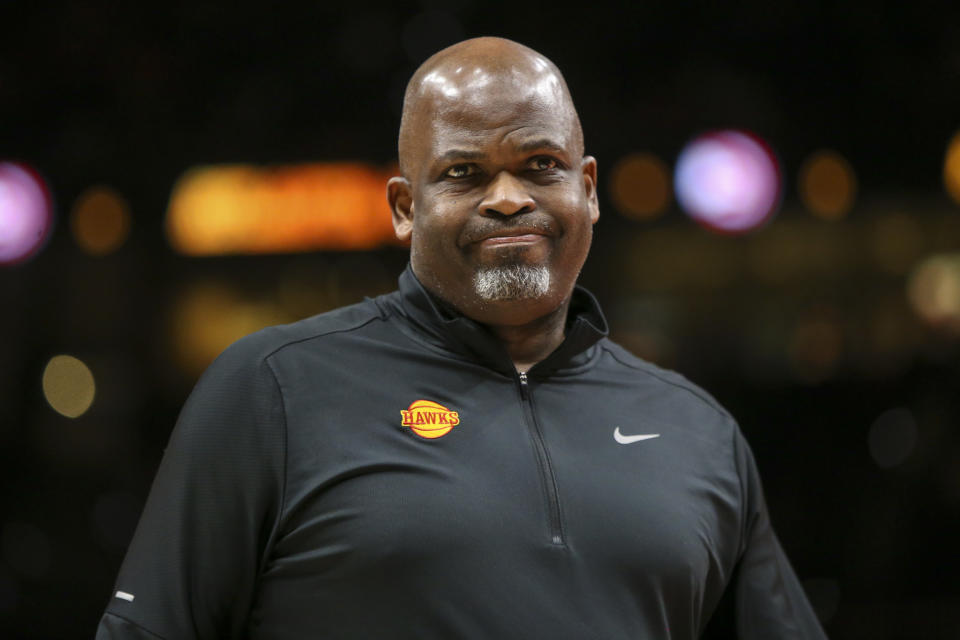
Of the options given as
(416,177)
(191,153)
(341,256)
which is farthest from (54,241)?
(416,177)

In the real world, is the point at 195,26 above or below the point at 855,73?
above

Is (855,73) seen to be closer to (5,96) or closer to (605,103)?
(605,103)

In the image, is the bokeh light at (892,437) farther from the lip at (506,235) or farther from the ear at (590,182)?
the lip at (506,235)

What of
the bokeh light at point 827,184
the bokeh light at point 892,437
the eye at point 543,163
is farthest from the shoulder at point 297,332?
the bokeh light at point 827,184

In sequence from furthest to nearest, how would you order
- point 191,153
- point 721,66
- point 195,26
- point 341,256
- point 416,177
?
1. point 341,256
2. point 191,153
3. point 721,66
4. point 195,26
5. point 416,177

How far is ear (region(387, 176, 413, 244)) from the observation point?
1.92 m

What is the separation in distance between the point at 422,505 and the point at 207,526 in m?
0.30

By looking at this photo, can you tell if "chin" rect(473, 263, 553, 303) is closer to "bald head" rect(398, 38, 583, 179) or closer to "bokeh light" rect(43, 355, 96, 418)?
"bald head" rect(398, 38, 583, 179)

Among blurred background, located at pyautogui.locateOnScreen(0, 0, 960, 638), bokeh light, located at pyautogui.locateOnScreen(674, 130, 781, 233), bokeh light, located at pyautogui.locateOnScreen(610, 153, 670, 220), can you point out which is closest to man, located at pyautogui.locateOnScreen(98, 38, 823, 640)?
blurred background, located at pyautogui.locateOnScreen(0, 0, 960, 638)

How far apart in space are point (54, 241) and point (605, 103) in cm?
377

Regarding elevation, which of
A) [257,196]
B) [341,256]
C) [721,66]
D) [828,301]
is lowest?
[828,301]

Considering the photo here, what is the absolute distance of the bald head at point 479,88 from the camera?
70.7 inches

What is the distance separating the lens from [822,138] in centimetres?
708

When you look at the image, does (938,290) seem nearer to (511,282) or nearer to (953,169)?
(953,169)
